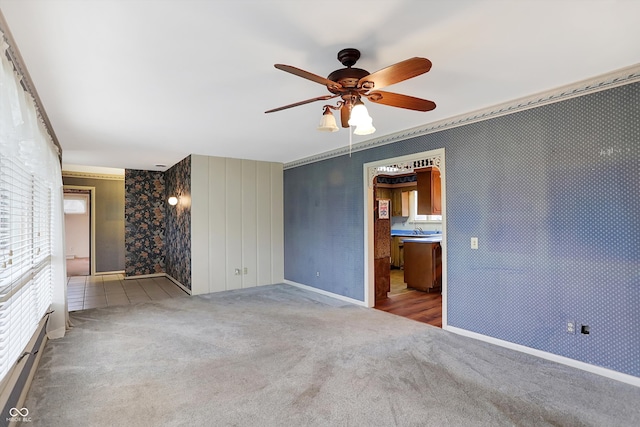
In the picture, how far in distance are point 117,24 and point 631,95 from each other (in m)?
3.63

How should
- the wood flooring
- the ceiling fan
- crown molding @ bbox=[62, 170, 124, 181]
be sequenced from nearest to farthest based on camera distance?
the ceiling fan
the wood flooring
crown molding @ bbox=[62, 170, 124, 181]

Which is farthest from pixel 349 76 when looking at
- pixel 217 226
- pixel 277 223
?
pixel 277 223

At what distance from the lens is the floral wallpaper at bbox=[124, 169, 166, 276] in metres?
7.14

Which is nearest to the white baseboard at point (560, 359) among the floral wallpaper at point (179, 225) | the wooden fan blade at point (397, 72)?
the wooden fan blade at point (397, 72)

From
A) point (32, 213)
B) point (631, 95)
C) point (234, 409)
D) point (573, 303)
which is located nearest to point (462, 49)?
point (631, 95)

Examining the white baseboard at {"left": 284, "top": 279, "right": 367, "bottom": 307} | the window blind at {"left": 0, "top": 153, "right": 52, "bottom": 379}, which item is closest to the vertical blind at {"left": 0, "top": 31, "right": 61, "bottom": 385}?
the window blind at {"left": 0, "top": 153, "right": 52, "bottom": 379}

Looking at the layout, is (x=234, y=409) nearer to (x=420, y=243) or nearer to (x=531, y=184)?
(x=531, y=184)

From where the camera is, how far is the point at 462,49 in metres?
2.17

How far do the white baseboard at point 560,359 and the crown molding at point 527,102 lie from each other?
2268mm

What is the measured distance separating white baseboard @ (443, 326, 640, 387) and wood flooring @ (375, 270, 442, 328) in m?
0.49

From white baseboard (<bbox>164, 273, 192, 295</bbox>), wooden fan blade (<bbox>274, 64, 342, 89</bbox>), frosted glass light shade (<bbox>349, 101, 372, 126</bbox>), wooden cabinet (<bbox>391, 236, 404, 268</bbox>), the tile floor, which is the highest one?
wooden fan blade (<bbox>274, 64, 342, 89</bbox>)

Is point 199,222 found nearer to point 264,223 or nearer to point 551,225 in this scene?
point 264,223

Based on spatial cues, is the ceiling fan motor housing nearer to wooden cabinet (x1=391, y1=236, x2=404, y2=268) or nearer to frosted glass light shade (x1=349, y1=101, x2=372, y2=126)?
frosted glass light shade (x1=349, y1=101, x2=372, y2=126)

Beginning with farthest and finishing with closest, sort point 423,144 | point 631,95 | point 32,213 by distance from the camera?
1. point 423,144
2. point 32,213
3. point 631,95
